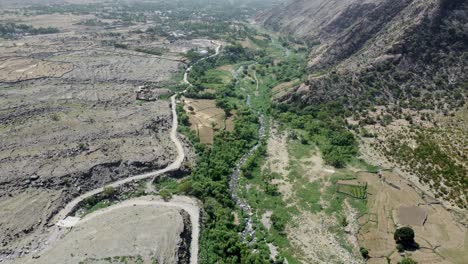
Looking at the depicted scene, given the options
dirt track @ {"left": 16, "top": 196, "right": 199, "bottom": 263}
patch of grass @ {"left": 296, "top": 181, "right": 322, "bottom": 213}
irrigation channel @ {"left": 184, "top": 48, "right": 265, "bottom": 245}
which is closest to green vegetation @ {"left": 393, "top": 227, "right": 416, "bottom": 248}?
patch of grass @ {"left": 296, "top": 181, "right": 322, "bottom": 213}

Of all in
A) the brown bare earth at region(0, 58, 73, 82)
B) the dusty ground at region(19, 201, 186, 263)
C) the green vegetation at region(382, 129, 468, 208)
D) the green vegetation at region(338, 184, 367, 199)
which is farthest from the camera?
the brown bare earth at region(0, 58, 73, 82)

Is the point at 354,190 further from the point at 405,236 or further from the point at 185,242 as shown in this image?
the point at 185,242

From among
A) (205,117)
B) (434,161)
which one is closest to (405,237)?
(434,161)

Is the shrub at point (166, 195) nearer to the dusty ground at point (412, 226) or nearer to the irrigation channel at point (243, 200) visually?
the irrigation channel at point (243, 200)

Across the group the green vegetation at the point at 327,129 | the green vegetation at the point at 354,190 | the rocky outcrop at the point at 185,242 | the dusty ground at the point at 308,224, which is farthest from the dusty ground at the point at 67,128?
the green vegetation at the point at 354,190

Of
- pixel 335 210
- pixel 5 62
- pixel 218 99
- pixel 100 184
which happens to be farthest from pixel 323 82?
pixel 5 62

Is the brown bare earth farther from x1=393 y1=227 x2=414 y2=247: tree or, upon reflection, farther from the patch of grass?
x1=393 y1=227 x2=414 y2=247: tree
